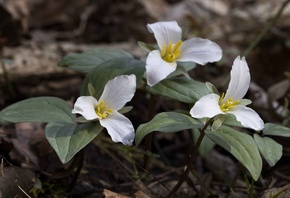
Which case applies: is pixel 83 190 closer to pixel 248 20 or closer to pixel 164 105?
pixel 164 105

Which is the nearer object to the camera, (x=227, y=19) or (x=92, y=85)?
(x=92, y=85)

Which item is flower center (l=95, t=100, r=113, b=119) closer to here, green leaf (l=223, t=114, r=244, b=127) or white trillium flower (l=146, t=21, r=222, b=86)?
white trillium flower (l=146, t=21, r=222, b=86)

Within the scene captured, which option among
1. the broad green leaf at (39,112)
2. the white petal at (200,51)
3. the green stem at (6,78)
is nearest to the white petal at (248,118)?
the white petal at (200,51)

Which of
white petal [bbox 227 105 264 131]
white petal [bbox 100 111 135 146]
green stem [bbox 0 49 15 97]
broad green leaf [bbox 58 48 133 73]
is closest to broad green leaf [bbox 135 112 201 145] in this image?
white petal [bbox 100 111 135 146]

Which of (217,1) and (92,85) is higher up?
(92,85)

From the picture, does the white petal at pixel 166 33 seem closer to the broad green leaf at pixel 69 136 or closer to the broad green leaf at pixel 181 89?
the broad green leaf at pixel 181 89

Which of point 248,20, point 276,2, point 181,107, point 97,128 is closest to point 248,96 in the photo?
point 181,107

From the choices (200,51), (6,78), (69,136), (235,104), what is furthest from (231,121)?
(6,78)

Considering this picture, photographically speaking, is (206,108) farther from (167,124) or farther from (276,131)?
(276,131)
